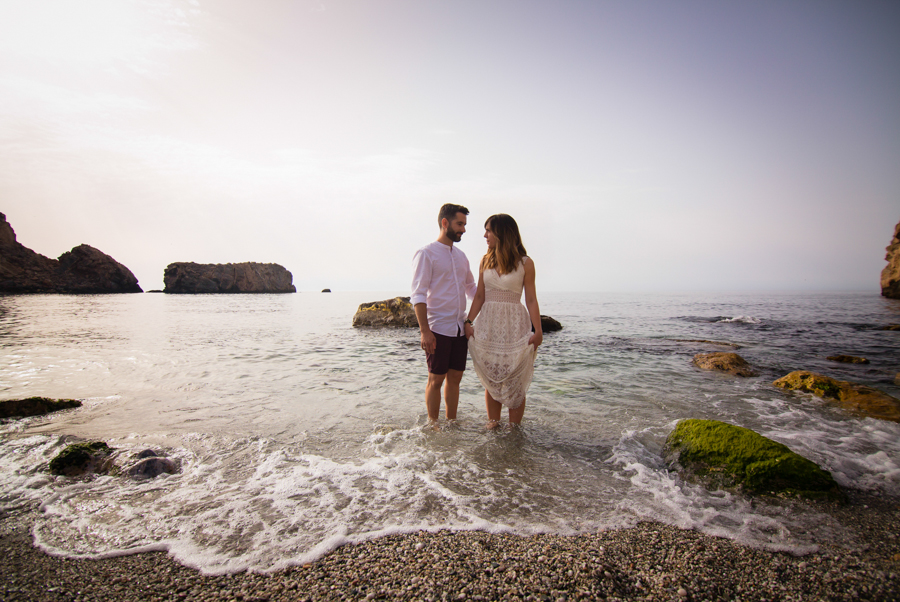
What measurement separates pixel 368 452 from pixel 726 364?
9.16 m

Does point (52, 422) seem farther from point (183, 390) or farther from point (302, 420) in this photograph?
point (302, 420)

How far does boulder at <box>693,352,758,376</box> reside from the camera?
29.0 ft

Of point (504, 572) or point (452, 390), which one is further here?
point (452, 390)

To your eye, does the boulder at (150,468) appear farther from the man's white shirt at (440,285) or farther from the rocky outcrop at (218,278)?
the rocky outcrop at (218,278)

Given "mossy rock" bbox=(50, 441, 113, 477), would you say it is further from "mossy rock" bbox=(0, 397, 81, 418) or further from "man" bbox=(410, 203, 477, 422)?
"man" bbox=(410, 203, 477, 422)

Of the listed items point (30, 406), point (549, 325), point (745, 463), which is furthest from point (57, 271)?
point (745, 463)

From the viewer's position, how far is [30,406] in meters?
5.27

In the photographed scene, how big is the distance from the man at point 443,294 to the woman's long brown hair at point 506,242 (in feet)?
1.41

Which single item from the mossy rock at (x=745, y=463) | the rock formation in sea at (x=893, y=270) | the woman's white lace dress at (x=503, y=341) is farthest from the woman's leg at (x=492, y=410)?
the rock formation in sea at (x=893, y=270)

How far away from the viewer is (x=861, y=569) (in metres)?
2.24

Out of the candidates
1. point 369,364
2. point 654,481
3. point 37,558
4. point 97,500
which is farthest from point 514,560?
point 369,364

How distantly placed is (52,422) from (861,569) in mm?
8339

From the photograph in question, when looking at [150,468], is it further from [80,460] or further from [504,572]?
[504,572]

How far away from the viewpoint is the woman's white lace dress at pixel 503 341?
14.7ft
